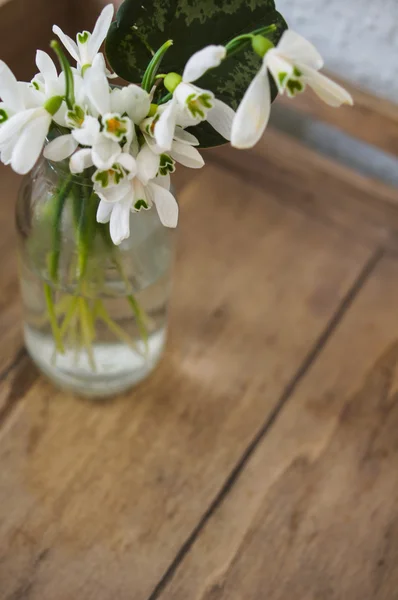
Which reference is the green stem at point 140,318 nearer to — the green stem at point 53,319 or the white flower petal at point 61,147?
the green stem at point 53,319

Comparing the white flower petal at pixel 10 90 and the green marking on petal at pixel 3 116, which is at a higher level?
the white flower petal at pixel 10 90

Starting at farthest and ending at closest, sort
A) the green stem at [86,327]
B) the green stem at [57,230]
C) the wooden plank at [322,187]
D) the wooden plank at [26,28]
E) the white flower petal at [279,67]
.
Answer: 1. the wooden plank at [322,187]
2. the wooden plank at [26,28]
3. the green stem at [86,327]
4. the green stem at [57,230]
5. the white flower petal at [279,67]

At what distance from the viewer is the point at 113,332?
589 millimetres

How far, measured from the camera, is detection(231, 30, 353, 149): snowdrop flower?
0.31 meters

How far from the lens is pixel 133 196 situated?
0.38m

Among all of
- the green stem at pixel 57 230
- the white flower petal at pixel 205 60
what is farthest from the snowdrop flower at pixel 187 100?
the green stem at pixel 57 230

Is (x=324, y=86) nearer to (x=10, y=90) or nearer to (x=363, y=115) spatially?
(x=10, y=90)

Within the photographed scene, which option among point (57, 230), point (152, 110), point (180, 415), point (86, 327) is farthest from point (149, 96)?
point (180, 415)

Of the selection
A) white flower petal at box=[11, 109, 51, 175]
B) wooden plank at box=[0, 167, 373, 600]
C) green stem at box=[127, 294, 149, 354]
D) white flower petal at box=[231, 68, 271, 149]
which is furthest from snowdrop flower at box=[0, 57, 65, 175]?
wooden plank at box=[0, 167, 373, 600]

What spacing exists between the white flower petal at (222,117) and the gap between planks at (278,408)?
34 cm

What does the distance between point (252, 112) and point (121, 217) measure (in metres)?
0.10

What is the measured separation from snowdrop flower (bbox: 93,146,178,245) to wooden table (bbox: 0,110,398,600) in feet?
0.93

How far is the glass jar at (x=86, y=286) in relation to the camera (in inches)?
18.5

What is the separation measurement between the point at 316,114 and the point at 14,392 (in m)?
0.43
